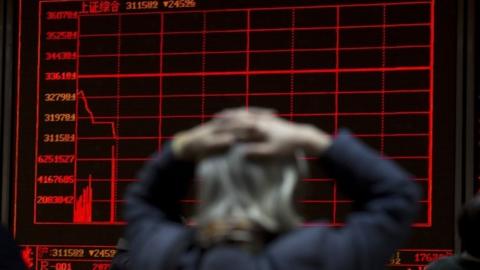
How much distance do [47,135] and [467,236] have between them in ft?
9.17

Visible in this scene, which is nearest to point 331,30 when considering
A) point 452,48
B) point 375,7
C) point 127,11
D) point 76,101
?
point 375,7

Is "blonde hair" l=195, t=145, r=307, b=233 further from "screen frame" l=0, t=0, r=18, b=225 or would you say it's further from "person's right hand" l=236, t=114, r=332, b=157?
"screen frame" l=0, t=0, r=18, b=225

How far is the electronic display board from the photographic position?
14.1ft

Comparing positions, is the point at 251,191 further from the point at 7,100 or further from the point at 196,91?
the point at 7,100

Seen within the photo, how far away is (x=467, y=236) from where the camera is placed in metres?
2.31

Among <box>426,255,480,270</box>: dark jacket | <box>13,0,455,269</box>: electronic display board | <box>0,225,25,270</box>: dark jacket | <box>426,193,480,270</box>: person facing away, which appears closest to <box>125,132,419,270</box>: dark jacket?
<box>426,193,480,270</box>: person facing away

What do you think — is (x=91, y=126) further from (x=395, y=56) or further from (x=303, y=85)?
(x=395, y=56)

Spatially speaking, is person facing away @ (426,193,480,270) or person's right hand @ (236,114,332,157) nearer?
person's right hand @ (236,114,332,157)

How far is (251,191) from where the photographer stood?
53.2 inches

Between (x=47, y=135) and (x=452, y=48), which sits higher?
(x=452, y=48)

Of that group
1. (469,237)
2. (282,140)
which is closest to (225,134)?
(282,140)

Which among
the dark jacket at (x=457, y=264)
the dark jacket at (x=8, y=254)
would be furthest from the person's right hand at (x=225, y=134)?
the dark jacket at (x=8, y=254)

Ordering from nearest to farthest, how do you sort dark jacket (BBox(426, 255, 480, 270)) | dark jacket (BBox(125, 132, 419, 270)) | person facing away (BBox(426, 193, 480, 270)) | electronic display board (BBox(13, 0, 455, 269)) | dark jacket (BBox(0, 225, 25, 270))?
1. dark jacket (BBox(125, 132, 419, 270))
2. person facing away (BBox(426, 193, 480, 270))
3. dark jacket (BBox(426, 255, 480, 270))
4. dark jacket (BBox(0, 225, 25, 270))
5. electronic display board (BBox(13, 0, 455, 269))

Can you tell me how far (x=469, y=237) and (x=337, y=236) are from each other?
1.05 metres
